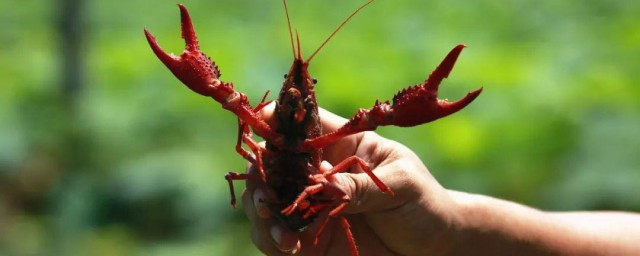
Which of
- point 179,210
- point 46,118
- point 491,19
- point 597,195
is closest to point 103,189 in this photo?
point 179,210

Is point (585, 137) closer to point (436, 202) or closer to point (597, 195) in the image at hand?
point (597, 195)

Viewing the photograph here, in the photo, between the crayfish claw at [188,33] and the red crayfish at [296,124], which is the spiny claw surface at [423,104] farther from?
the crayfish claw at [188,33]

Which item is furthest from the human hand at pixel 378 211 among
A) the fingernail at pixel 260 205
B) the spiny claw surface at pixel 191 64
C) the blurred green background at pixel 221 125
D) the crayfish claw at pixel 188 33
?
the blurred green background at pixel 221 125

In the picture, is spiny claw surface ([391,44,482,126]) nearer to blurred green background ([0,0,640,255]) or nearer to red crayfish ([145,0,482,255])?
red crayfish ([145,0,482,255])

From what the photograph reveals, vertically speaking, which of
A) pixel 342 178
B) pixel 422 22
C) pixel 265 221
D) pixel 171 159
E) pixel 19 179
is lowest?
pixel 19 179

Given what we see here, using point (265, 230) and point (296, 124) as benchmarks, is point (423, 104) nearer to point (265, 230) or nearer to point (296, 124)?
point (296, 124)

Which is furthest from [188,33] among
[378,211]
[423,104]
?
[378,211]
